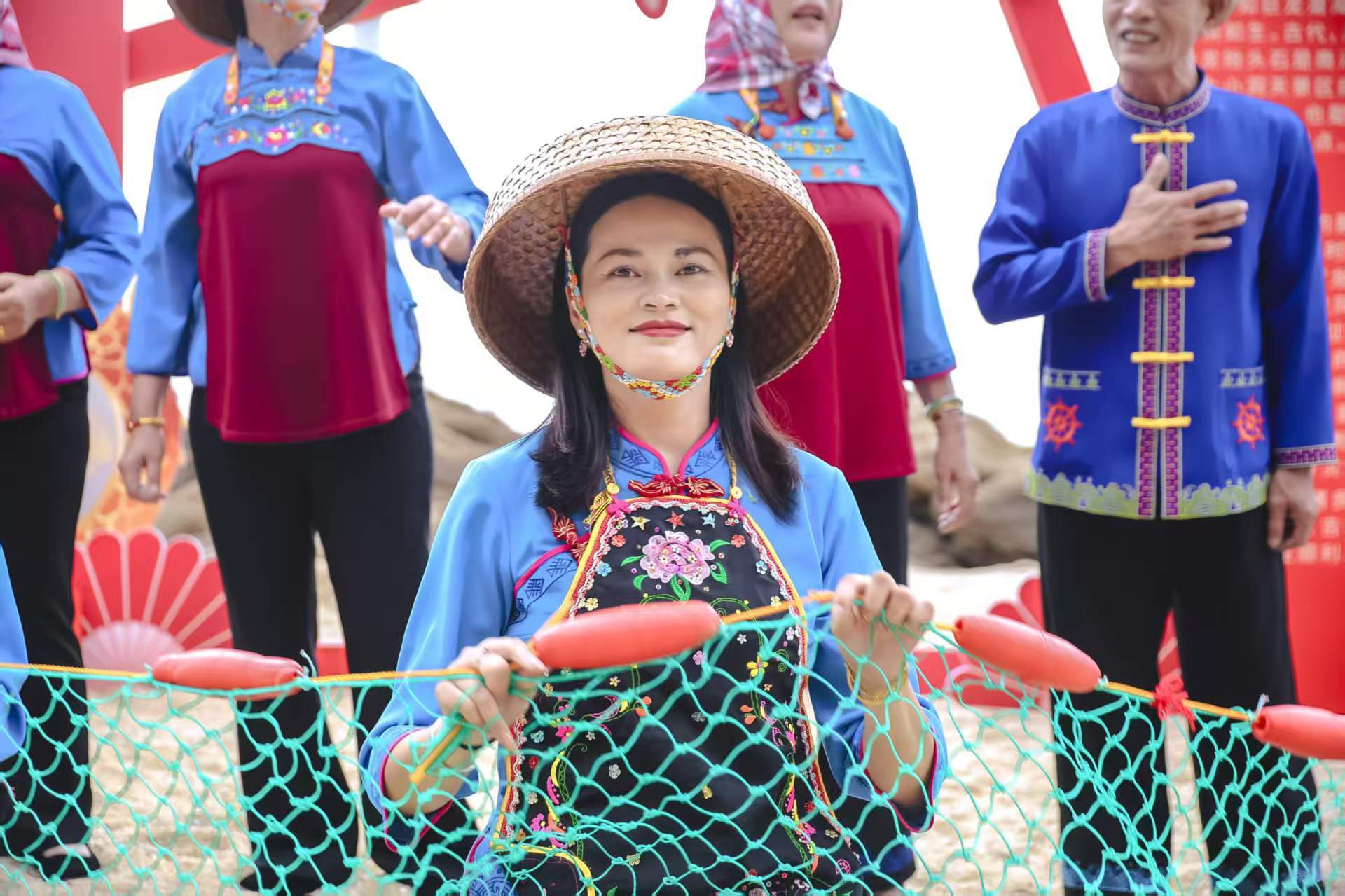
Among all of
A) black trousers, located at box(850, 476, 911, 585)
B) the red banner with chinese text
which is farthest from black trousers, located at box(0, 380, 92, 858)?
the red banner with chinese text

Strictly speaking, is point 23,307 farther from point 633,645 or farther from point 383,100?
point 633,645

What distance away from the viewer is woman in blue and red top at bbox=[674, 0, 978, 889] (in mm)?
2771

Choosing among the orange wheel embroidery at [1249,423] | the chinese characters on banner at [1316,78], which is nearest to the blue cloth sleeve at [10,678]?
the orange wheel embroidery at [1249,423]

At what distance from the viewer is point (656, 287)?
1854 mm

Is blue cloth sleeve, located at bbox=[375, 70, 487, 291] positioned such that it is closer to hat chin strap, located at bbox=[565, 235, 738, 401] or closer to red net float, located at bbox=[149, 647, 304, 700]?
hat chin strap, located at bbox=[565, 235, 738, 401]

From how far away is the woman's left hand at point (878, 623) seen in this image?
1.48m

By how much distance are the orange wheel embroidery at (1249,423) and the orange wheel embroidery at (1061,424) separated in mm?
293

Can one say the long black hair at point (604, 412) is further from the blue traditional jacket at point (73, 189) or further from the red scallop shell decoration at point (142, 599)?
the red scallop shell decoration at point (142, 599)

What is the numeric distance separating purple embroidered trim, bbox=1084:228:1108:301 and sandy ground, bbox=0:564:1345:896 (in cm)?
82

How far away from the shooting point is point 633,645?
1400 millimetres

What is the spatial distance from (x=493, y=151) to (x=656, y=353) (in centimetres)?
508

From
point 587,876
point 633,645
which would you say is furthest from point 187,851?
point 633,645

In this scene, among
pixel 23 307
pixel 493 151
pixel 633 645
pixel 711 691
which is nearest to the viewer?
pixel 633 645

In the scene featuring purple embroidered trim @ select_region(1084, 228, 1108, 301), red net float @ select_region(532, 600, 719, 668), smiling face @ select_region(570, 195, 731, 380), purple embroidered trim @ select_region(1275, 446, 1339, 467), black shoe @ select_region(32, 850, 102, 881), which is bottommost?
black shoe @ select_region(32, 850, 102, 881)
